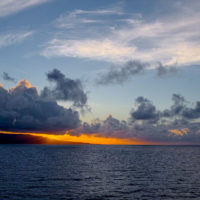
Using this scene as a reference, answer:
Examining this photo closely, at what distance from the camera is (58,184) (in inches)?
1987

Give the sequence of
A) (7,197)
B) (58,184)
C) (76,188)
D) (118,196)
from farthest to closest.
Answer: (58,184)
(76,188)
(118,196)
(7,197)

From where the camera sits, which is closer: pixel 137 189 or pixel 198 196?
pixel 198 196

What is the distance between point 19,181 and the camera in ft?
173

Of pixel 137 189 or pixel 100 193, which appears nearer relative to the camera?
pixel 100 193

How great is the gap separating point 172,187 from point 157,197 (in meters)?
10.4

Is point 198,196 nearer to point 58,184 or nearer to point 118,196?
point 118,196

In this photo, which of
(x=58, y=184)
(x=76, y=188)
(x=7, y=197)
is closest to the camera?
(x=7, y=197)

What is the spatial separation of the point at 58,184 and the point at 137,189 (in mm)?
17114

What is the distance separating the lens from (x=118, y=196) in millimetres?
41000

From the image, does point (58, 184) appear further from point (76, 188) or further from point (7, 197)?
point (7, 197)

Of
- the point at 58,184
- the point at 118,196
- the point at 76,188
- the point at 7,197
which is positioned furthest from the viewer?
the point at 58,184

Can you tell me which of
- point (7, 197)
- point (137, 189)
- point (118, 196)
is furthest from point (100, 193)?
point (7, 197)

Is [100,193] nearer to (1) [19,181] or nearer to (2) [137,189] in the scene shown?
(2) [137,189]

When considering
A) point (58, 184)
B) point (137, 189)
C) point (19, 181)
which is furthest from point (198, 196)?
point (19, 181)
